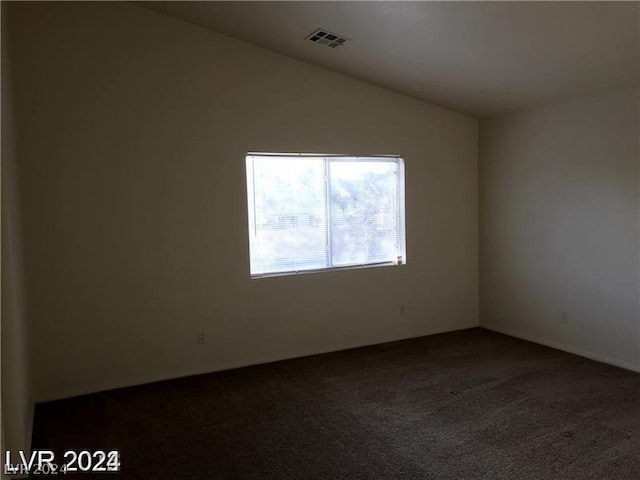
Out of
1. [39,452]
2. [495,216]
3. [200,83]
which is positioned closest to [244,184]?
[200,83]

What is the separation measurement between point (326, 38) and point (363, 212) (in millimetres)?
1796

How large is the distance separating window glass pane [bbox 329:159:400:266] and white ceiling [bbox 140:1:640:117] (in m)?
0.93

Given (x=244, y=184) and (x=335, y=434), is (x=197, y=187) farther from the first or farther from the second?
(x=335, y=434)

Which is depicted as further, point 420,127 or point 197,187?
point 420,127

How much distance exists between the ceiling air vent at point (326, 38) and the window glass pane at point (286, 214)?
43.2 inches

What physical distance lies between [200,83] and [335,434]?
3.09m

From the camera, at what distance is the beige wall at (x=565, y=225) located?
13.0ft

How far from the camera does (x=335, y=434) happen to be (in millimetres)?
2949

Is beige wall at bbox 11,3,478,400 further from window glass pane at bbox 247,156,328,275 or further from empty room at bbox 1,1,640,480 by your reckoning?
window glass pane at bbox 247,156,328,275

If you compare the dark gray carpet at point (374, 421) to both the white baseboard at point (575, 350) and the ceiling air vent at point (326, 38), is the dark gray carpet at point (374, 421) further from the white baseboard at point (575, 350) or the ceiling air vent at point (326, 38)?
the ceiling air vent at point (326, 38)

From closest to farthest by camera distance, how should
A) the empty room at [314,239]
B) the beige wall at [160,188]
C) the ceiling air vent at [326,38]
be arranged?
the empty room at [314,239], the beige wall at [160,188], the ceiling air vent at [326,38]

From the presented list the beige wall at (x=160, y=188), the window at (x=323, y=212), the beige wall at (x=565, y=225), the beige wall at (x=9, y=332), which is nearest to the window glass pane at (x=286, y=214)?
the window at (x=323, y=212)

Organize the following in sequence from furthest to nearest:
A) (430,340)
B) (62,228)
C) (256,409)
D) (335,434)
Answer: (430,340), (62,228), (256,409), (335,434)

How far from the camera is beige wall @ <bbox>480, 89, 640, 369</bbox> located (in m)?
3.96
